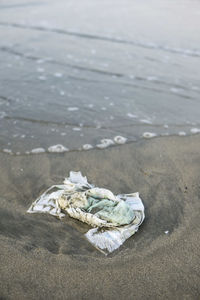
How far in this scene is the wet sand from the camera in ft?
7.11

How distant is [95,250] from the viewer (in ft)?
8.02

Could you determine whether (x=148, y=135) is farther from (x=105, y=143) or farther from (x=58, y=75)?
(x=58, y=75)

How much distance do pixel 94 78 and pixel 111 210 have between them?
363 centimetres

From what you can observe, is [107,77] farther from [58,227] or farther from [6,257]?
[6,257]

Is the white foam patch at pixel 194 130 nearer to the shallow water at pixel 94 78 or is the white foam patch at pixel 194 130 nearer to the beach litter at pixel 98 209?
the shallow water at pixel 94 78

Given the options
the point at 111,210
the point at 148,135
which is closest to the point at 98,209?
the point at 111,210

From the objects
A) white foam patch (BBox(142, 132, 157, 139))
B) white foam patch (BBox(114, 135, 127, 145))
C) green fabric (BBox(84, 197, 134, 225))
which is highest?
green fabric (BBox(84, 197, 134, 225))

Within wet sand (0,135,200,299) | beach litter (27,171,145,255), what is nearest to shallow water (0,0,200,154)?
wet sand (0,135,200,299)

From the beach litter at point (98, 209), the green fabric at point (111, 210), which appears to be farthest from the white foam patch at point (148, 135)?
the green fabric at point (111, 210)

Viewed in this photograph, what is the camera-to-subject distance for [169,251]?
8.07ft

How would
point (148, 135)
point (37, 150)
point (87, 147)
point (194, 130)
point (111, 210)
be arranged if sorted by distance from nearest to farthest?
point (111, 210), point (37, 150), point (87, 147), point (148, 135), point (194, 130)

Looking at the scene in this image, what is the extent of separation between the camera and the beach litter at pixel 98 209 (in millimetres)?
2535

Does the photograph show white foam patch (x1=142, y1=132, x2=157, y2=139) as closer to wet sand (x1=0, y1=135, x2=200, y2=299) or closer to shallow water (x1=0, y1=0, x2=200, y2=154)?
shallow water (x1=0, y1=0, x2=200, y2=154)

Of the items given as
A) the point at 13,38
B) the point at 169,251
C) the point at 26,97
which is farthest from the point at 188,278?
the point at 13,38
